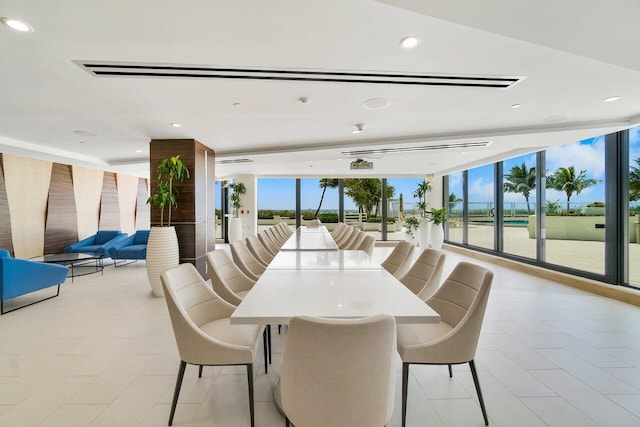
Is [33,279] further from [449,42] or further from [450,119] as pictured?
[450,119]

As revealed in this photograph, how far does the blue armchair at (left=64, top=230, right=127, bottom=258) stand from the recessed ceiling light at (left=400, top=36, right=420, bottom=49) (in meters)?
7.22

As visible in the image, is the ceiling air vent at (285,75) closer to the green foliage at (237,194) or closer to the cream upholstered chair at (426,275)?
the cream upholstered chair at (426,275)

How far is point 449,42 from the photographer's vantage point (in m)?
2.22

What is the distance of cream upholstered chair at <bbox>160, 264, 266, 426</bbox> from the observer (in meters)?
1.68

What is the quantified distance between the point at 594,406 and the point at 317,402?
2143 mm

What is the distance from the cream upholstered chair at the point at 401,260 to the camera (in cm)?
304

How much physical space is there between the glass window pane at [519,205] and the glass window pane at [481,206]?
538 millimetres

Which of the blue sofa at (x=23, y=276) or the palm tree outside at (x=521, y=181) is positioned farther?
the palm tree outside at (x=521, y=181)

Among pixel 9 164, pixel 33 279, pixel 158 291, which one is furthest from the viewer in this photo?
pixel 9 164

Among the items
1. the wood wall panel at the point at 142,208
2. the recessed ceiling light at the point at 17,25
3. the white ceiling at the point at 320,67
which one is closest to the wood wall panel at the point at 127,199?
the wood wall panel at the point at 142,208

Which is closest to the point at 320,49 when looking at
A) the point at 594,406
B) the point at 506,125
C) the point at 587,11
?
the point at 587,11

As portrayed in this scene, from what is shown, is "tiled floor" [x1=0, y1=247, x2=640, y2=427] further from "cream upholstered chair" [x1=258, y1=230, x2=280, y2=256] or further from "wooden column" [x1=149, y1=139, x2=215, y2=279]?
"cream upholstered chair" [x1=258, y1=230, x2=280, y2=256]

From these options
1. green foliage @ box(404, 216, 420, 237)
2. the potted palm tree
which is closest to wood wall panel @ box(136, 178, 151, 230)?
the potted palm tree

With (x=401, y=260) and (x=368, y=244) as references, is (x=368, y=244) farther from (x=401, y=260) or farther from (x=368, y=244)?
(x=401, y=260)
